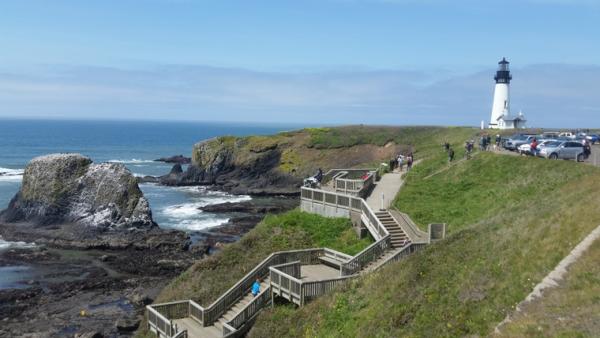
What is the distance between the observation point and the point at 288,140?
93.6 metres

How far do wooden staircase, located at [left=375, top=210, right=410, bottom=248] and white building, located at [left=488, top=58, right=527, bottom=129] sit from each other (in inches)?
2329

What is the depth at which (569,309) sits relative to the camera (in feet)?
46.9

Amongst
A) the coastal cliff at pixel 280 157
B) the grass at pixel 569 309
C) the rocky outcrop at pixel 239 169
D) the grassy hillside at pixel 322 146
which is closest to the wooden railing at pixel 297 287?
the grass at pixel 569 309

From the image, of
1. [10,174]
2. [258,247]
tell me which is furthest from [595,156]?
[10,174]

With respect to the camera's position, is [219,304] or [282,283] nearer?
[282,283]

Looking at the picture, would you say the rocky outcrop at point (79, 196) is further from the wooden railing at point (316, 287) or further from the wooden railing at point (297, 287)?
the wooden railing at point (316, 287)

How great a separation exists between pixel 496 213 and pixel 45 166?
4937 cm

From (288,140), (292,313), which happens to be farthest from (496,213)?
(288,140)

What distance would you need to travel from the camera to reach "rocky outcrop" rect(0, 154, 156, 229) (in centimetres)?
5912

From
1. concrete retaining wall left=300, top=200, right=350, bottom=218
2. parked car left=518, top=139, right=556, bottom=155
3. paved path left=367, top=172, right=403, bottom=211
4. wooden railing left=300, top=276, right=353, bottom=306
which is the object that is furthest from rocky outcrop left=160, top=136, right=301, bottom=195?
wooden railing left=300, top=276, right=353, bottom=306

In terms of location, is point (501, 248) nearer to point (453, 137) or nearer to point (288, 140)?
point (453, 137)

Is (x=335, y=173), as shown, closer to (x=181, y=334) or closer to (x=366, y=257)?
(x=366, y=257)

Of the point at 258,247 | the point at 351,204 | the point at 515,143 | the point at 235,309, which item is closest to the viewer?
the point at 235,309

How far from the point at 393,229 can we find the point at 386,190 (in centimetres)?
885
